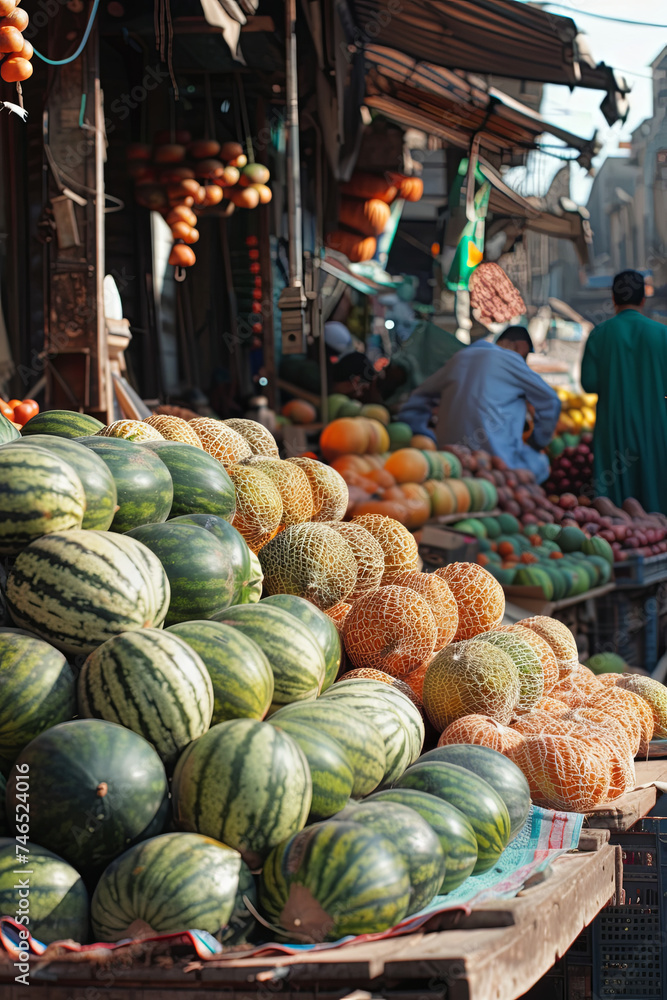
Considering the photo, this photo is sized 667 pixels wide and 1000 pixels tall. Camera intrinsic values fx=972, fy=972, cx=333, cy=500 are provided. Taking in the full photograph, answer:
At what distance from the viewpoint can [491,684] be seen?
121 inches

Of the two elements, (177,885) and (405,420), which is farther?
(405,420)

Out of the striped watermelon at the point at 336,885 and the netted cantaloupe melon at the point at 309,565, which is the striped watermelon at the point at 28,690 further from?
the netted cantaloupe melon at the point at 309,565

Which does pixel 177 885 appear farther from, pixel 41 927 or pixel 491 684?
pixel 491 684

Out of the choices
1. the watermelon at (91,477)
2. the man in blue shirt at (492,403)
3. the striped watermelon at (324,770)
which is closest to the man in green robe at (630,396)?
the man in blue shirt at (492,403)

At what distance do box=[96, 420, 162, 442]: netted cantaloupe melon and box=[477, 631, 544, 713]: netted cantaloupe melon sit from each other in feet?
4.45

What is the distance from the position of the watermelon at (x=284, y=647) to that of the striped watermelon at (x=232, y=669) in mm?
94

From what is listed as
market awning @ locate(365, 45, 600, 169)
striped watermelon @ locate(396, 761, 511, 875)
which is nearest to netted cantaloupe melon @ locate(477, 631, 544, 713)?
striped watermelon @ locate(396, 761, 511, 875)

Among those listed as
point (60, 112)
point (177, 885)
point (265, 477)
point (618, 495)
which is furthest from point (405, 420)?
point (177, 885)

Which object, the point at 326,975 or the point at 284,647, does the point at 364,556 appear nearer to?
the point at 284,647

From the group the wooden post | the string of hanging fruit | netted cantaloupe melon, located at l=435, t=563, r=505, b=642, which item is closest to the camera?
netted cantaloupe melon, located at l=435, t=563, r=505, b=642

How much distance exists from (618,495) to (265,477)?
5.98m

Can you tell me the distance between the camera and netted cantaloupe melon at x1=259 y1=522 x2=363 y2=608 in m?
3.23

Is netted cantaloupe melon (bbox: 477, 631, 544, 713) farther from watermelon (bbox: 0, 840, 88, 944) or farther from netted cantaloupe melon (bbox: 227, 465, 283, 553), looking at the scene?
watermelon (bbox: 0, 840, 88, 944)

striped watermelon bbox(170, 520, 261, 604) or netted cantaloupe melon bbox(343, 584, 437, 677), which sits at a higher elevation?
striped watermelon bbox(170, 520, 261, 604)
